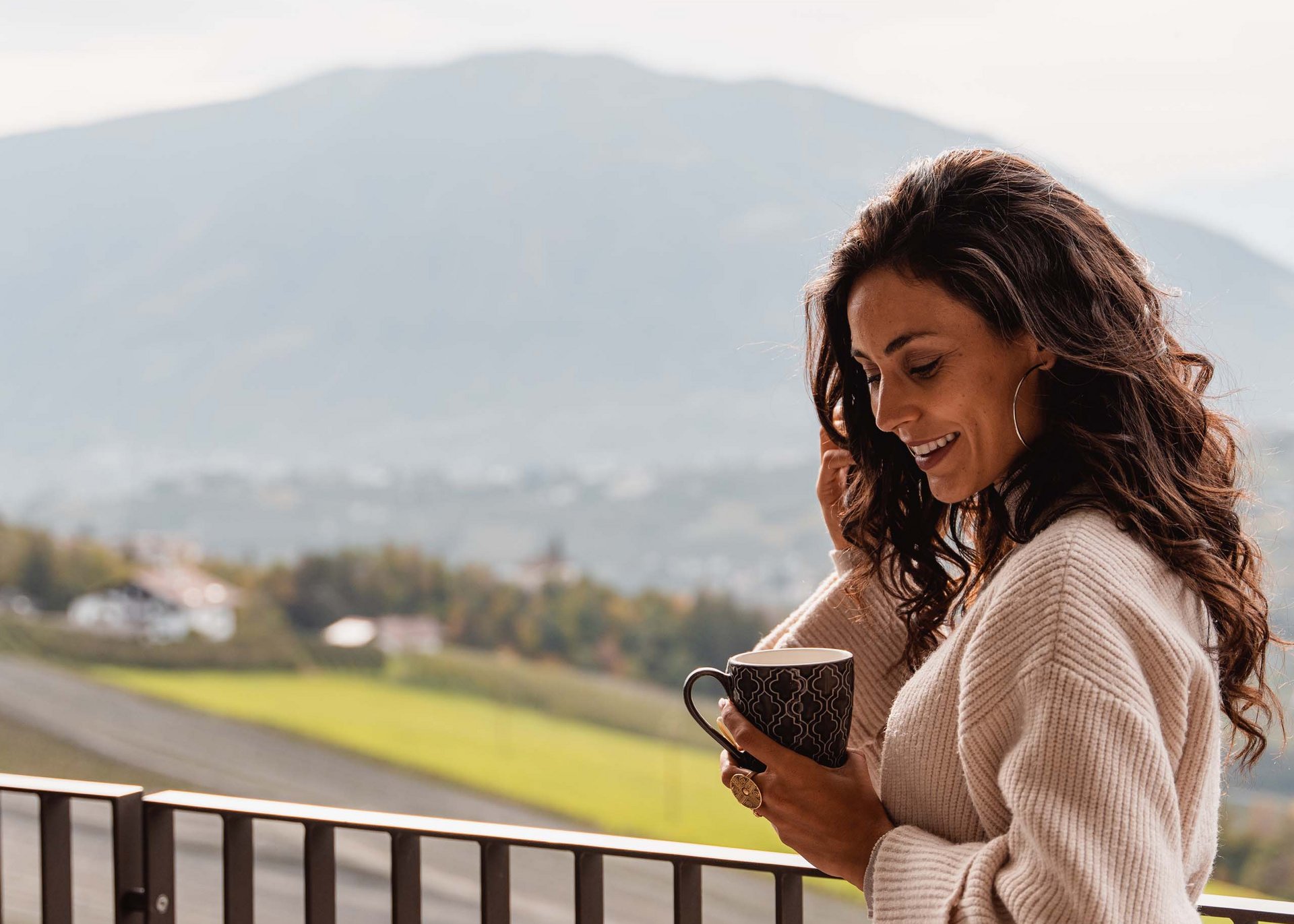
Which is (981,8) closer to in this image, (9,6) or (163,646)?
(163,646)

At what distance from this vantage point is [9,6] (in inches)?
1527

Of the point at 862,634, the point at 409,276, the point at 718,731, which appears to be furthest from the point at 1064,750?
the point at 409,276

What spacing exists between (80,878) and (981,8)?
31.0 meters

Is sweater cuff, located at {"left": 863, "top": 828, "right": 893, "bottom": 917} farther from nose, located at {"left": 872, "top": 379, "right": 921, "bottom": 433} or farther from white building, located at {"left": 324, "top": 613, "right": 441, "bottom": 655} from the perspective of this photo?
white building, located at {"left": 324, "top": 613, "right": 441, "bottom": 655}

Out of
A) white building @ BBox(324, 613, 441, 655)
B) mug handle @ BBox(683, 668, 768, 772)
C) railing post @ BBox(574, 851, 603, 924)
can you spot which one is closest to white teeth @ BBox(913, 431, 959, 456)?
mug handle @ BBox(683, 668, 768, 772)

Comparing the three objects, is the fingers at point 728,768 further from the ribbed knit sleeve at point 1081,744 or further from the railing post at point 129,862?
the railing post at point 129,862

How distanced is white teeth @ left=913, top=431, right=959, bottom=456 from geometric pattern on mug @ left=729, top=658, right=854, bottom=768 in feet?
0.68

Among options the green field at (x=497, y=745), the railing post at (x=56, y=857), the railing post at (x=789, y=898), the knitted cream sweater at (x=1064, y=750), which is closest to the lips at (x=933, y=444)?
the knitted cream sweater at (x=1064, y=750)

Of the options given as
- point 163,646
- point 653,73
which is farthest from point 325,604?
point 653,73

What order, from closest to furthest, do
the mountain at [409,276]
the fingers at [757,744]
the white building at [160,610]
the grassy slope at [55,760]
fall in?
the fingers at [757,744], the grassy slope at [55,760], the white building at [160,610], the mountain at [409,276]

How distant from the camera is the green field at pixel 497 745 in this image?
84.6 ft

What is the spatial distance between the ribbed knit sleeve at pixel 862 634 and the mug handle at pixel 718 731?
0.24 m

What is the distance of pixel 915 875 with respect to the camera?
96 centimetres

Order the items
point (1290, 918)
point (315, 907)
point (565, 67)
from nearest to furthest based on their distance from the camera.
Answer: point (1290, 918) → point (315, 907) → point (565, 67)
